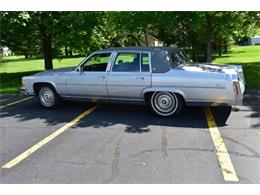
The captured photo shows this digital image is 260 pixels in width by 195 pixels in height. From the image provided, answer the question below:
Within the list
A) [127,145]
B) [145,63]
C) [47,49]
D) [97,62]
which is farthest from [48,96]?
[47,49]

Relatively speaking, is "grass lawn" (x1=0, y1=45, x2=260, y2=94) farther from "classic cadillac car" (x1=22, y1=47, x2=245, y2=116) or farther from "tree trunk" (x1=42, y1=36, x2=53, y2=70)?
"classic cadillac car" (x1=22, y1=47, x2=245, y2=116)

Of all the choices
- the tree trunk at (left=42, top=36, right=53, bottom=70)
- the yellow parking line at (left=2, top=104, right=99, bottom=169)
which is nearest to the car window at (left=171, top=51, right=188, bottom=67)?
the yellow parking line at (left=2, top=104, right=99, bottom=169)

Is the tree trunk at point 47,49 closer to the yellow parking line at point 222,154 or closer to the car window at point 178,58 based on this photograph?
the car window at point 178,58

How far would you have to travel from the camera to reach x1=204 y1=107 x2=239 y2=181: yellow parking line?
4.05 meters

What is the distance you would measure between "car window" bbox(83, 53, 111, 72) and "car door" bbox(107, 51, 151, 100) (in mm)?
231

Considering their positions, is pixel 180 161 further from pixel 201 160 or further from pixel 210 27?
pixel 210 27

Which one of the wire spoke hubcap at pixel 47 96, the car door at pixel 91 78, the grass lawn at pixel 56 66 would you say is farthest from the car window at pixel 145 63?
the grass lawn at pixel 56 66

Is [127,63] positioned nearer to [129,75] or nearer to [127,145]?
[129,75]

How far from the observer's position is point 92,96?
768 centimetres

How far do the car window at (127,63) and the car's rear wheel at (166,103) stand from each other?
73 centimetres

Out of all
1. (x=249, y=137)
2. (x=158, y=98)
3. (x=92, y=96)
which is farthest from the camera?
(x=92, y=96)

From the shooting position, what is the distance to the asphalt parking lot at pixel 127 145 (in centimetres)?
417
